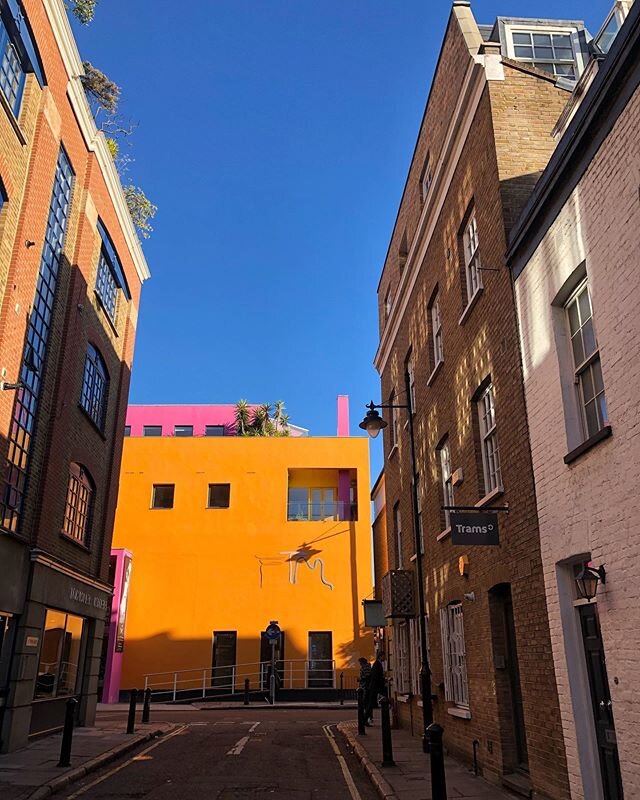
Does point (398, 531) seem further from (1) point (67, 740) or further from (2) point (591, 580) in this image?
(2) point (591, 580)

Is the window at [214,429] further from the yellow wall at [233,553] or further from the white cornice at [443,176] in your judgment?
the white cornice at [443,176]

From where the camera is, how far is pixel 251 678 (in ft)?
91.2

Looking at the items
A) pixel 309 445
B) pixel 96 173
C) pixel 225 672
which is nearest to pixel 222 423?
pixel 309 445

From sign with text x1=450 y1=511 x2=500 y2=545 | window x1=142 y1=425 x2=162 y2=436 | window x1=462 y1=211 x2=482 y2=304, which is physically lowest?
sign with text x1=450 y1=511 x2=500 y2=545

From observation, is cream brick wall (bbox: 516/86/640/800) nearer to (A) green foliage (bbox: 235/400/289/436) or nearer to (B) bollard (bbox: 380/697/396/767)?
(B) bollard (bbox: 380/697/396/767)

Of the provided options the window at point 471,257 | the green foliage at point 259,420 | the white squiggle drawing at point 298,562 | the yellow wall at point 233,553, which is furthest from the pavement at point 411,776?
the green foliage at point 259,420

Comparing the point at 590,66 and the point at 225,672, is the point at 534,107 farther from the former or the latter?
the point at 225,672

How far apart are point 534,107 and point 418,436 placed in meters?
7.29

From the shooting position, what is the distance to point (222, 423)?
176 ft

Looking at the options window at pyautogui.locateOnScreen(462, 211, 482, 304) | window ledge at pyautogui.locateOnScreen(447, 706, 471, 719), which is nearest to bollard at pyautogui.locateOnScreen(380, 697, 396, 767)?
window ledge at pyautogui.locateOnScreen(447, 706, 471, 719)

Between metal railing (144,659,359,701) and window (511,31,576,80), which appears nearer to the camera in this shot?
window (511,31,576,80)

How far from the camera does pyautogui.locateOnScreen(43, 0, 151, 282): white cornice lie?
1535 cm

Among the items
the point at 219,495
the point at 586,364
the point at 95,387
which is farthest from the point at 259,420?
the point at 586,364

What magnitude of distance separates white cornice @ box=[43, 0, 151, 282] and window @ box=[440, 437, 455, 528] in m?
12.0
